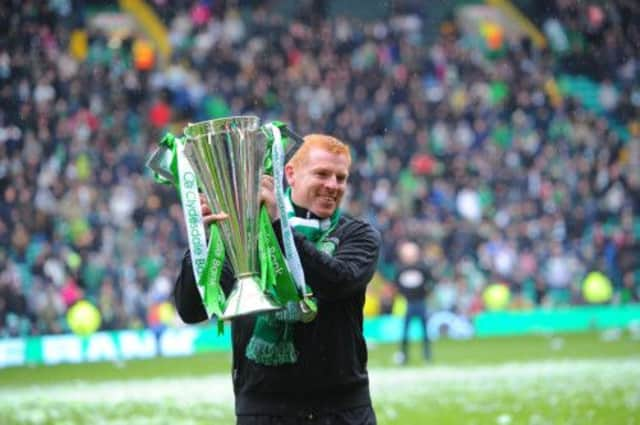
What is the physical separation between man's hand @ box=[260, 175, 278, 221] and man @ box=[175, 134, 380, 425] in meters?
0.28

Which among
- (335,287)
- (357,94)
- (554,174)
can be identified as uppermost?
(357,94)

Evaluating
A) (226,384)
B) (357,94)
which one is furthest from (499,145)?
(226,384)

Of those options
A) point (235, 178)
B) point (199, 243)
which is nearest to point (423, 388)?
point (199, 243)

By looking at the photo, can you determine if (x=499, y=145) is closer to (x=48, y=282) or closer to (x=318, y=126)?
(x=318, y=126)

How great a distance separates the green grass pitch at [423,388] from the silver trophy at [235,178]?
7.29 metres

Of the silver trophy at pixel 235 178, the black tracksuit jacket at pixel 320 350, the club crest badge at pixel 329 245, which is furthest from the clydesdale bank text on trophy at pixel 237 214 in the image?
the club crest badge at pixel 329 245

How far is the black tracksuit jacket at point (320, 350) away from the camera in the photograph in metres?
5.01

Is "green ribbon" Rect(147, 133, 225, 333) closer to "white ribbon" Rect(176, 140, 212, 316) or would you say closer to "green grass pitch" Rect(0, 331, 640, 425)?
"white ribbon" Rect(176, 140, 212, 316)

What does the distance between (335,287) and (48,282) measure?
60.2 feet

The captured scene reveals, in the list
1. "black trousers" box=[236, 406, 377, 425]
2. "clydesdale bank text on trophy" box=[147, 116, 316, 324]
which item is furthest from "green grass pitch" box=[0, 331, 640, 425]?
"clydesdale bank text on trophy" box=[147, 116, 316, 324]

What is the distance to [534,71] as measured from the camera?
3250 cm

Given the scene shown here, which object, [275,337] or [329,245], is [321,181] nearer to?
[329,245]

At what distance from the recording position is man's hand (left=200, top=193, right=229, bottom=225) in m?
4.71

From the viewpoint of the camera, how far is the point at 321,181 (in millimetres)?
5137
